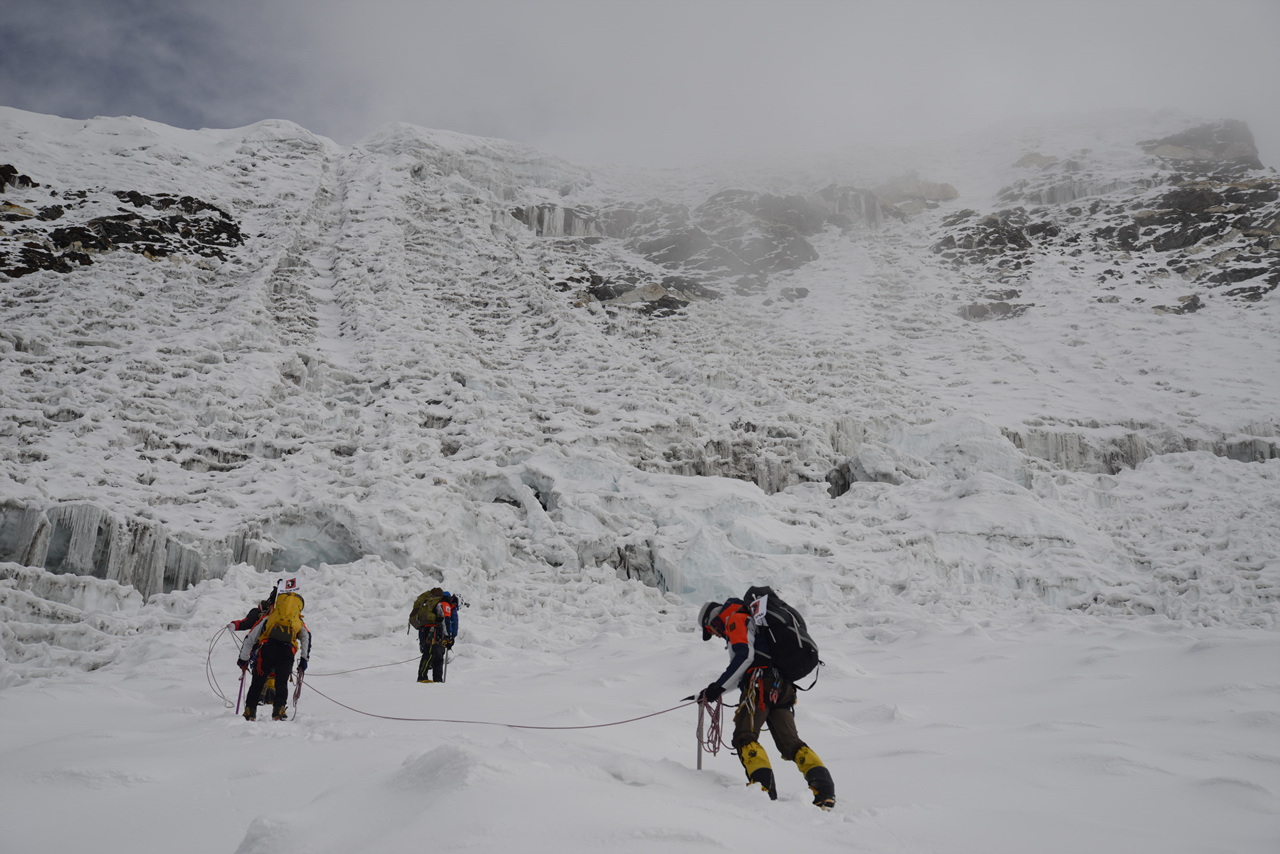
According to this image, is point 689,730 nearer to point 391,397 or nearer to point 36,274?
point 391,397

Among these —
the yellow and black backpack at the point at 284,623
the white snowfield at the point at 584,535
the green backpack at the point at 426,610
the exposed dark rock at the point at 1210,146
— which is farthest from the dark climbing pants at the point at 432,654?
the exposed dark rock at the point at 1210,146

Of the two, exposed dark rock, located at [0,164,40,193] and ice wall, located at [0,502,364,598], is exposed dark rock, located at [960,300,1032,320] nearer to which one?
ice wall, located at [0,502,364,598]

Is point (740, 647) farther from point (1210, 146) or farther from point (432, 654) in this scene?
point (1210, 146)

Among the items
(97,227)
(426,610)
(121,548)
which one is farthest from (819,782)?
(97,227)

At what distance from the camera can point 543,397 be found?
21.8m

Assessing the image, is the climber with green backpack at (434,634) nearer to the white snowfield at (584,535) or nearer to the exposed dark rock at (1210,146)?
the white snowfield at (584,535)

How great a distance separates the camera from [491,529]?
1573 cm

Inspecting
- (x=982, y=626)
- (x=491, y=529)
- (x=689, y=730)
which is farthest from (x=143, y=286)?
(x=982, y=626)

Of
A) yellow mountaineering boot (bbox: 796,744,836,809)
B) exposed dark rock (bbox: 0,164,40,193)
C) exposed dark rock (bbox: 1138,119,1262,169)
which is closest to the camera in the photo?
yellow mountaineering boot (bbox: 796,744,836,809)

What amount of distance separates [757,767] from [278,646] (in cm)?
524

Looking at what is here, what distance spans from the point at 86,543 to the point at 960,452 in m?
Answer: 21.4

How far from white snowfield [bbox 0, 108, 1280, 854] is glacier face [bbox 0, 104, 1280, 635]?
13 centimetres

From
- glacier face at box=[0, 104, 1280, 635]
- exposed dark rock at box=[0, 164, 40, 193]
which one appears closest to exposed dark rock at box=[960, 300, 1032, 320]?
glacier face at box=[0, 104, 1280, 635]

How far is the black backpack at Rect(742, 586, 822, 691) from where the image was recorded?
4520 millimetres
